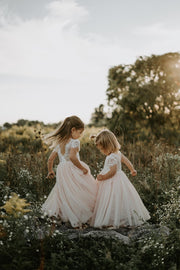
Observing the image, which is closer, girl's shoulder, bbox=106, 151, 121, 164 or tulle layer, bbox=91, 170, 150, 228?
tulle layer, bbox=91, 170, 150, 228

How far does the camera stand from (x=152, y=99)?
10.2 m

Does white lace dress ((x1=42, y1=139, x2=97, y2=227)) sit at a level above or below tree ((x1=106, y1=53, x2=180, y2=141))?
below

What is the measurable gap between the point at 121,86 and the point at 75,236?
25.8 ft

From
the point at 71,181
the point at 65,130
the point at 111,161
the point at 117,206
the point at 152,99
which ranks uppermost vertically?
the point at 152,99

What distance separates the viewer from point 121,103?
10625mm

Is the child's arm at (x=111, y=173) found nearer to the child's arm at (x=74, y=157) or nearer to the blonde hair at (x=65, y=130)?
the child's arm at (x=74, y=157)

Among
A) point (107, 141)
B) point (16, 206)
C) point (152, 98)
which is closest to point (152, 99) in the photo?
point (152, 98)

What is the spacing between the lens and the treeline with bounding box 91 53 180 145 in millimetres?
10195

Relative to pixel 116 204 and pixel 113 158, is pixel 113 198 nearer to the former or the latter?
pixel 116 204

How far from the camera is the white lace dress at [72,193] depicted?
413 centimetres

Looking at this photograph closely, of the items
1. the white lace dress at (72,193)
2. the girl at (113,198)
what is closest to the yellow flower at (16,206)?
the white lace dress at (72,193)

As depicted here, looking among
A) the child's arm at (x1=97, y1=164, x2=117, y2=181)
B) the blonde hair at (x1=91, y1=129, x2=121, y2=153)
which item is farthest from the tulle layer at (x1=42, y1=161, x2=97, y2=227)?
the blonde hair at (x1=91, y1=129, x2=121, y2=153)

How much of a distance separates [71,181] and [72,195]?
0.66 feet

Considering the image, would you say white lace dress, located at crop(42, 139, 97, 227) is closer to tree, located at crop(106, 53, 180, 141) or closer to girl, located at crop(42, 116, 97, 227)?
girl, located at crop(42, 116, 97, 227)
